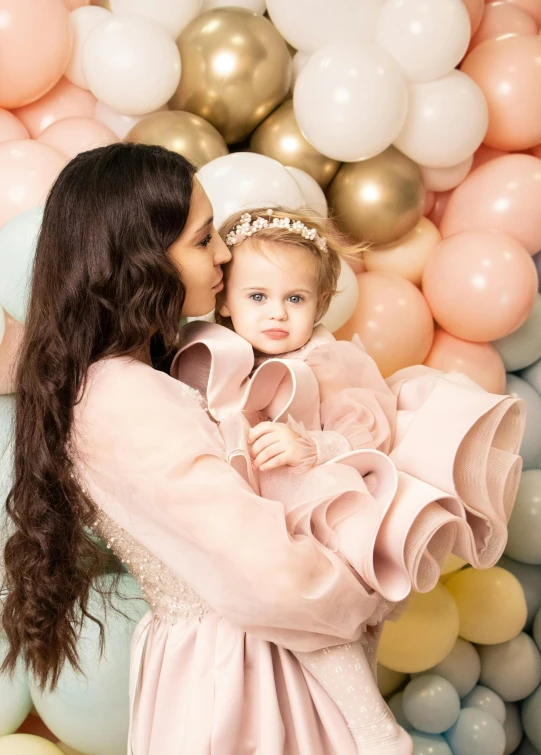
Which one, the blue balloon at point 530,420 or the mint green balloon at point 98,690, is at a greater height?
the mint green balloon at point 98,690

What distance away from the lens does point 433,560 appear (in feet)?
4.79

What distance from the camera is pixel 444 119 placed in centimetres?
244

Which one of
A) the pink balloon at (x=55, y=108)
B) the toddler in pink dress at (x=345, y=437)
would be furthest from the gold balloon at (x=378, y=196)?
the pink balloon at (x=55, y=108)

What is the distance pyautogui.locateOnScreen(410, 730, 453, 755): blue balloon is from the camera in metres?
2.64

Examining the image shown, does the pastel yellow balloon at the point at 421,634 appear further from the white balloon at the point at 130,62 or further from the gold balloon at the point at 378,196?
the white balloon at the point at 130,62

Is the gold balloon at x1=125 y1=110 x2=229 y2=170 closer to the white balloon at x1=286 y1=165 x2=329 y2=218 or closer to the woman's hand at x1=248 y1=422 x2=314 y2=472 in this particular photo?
the white balloon at x1=286 y1=165 x2=329 y2=218

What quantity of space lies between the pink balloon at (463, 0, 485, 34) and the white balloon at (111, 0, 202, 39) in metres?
0.94

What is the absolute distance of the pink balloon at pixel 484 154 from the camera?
9.37ft

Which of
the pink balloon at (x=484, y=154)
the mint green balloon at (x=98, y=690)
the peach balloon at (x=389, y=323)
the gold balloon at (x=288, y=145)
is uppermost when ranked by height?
the gold balloon at (x=288, y=145)

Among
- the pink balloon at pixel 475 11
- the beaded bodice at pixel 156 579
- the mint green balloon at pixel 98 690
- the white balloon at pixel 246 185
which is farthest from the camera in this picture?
the pink balloon at pixel 475 11

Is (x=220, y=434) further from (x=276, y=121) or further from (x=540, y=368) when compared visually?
(x=540, y=368)

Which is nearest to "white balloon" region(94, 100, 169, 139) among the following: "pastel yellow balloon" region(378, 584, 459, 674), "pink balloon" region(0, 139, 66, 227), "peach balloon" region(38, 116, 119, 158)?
"peach balloon" region(38, 116, 119, 158)

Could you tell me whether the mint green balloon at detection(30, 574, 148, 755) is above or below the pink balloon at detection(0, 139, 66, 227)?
below

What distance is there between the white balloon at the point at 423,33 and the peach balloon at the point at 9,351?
4.48 feet
